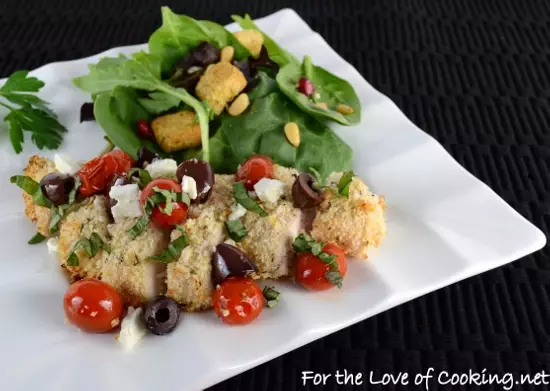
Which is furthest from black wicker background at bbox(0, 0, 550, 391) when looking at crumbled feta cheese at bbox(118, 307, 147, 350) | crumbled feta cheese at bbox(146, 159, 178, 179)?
crumbled feta cheese at bbox(146, 159, 178, 179)

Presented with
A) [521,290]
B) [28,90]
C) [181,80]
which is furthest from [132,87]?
[521,290]

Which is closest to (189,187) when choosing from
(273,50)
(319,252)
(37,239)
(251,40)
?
(319,252)

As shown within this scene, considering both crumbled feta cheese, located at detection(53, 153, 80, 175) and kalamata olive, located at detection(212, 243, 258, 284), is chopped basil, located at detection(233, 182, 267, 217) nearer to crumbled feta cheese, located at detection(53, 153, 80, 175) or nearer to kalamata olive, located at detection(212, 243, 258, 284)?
kalamata olive, located at detection(212, 243, 258, 284)

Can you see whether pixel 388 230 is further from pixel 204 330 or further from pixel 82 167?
pixel 82 167

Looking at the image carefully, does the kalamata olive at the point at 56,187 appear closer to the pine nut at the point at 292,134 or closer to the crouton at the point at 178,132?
the crouton at the point at 178,132

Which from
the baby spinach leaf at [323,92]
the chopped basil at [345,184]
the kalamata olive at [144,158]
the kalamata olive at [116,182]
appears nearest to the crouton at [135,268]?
the kalamata olive at [116,182]

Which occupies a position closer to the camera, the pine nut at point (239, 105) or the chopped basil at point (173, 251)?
the chopped basil at point (173, 251)

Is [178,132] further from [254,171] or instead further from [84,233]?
[84,233]

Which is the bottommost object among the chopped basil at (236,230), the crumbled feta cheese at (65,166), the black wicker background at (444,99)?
the black wicker background at (444,99)
